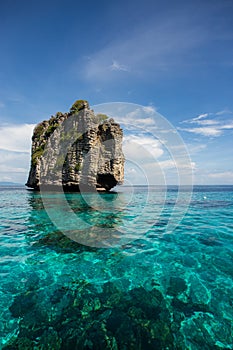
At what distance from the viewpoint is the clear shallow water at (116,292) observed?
12.4 feet

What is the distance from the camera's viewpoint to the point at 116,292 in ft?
17.4

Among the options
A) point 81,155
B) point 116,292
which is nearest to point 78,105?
point 81,155

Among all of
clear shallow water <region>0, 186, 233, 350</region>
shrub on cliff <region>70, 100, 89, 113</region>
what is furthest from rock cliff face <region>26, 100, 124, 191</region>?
clear shallow water <region>0, 186, 233, 350</region>

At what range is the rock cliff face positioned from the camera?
3959 centimetres

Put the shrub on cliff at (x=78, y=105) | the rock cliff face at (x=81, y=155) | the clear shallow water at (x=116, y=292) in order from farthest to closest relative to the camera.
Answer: the shrub on cliff at (x=78, y=105)
the rock cliff face at (x=81, y=155)
the clear shallow water at (x=116, y=292)

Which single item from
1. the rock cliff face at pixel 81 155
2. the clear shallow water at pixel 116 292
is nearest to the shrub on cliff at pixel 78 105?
the rock cliff face at pixel 81 155

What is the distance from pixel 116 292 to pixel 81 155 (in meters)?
36.4

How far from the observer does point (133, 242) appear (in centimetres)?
951

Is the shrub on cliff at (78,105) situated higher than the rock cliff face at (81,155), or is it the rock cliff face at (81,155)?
the shrub on cliff at (78,105)

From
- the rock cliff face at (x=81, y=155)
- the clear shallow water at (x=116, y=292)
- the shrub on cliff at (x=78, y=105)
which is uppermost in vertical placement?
the shrub on cliff at (x=78, y=105)

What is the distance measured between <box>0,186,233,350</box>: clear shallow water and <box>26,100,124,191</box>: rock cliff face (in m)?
29.8

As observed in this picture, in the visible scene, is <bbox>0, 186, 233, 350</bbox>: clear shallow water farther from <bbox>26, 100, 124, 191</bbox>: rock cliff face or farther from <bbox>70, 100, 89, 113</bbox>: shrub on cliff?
<bbox>70, 100, 89, 113</bbox>: shrub on cliff

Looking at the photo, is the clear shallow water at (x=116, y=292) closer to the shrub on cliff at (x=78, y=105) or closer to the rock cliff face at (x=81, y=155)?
the rock cliff face at (x=81, y=155)

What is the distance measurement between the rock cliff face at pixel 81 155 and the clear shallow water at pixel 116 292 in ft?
97.9
